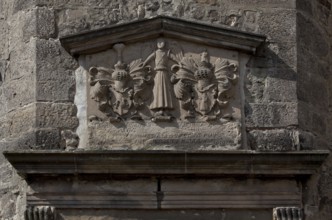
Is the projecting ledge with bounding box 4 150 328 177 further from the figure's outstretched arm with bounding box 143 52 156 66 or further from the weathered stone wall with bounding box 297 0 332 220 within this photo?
the figure's outstretched arm with bounding box 143 52 156 66

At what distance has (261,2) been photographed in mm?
8953

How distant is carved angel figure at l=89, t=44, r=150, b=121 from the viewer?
858cm

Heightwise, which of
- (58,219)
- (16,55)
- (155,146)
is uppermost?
(16,55)

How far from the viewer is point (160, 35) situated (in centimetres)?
873

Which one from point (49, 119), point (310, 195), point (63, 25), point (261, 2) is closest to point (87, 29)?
point (63, 25)

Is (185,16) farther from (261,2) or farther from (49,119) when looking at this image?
(49,119)

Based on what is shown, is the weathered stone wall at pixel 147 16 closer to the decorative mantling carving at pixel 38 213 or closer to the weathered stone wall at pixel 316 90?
the weathered stone wall at pixel 316 90

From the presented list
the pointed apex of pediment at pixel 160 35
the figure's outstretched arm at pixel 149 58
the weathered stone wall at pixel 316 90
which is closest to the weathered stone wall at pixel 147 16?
the weathered stone wall at pixel 316 90

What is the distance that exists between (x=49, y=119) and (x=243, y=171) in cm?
158

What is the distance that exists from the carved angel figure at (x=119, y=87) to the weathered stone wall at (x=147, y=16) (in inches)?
8.2

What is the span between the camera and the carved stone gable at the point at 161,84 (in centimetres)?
855

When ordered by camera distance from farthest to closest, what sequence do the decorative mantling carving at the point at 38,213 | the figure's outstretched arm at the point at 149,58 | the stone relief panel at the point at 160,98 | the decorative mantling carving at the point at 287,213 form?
1. the figure's outstretched arm at the point at 149,58
2. the stone relief panel at the point at 160,98
3. the decorative mantling carving at the point at 287,213
4. the decorative mantling carving at the point at 38,213

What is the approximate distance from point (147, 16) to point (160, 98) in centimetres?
72

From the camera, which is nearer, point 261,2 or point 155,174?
point 155,174
